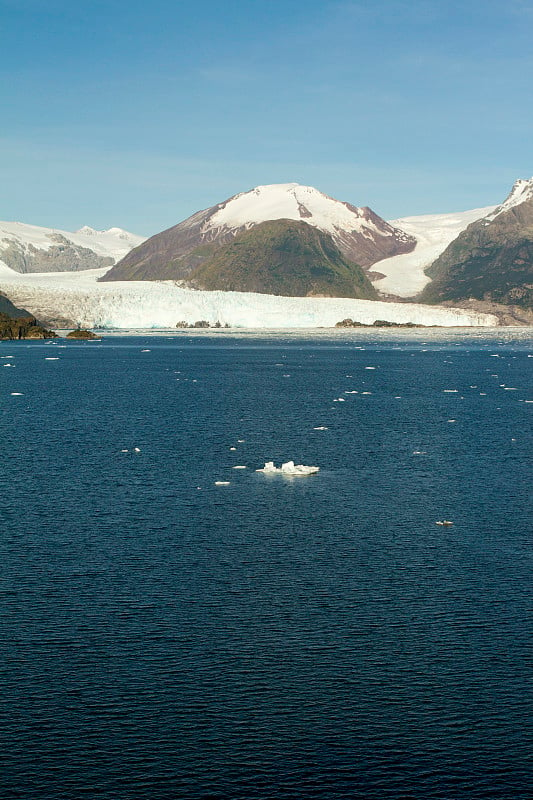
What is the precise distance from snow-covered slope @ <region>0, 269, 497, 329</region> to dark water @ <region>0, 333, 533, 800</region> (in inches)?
5128

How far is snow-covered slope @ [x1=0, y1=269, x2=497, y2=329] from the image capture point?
160125 millimetres

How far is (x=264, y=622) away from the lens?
14.7 metres

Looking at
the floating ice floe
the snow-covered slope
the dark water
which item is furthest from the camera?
the snow-covered slope

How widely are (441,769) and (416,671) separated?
8.28ft

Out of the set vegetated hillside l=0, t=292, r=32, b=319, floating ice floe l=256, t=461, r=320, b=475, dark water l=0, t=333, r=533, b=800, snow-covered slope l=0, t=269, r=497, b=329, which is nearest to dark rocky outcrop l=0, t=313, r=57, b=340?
vegetated hillside l=0, t=292, r=32, b=319

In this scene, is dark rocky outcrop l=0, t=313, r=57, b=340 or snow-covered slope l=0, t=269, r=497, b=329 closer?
dark rocky outcrop l=0, t=313, r=57, b=340

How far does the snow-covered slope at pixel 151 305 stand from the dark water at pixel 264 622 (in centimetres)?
13026

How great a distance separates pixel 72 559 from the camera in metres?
18.0

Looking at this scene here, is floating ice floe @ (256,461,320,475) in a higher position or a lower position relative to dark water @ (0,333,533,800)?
higher

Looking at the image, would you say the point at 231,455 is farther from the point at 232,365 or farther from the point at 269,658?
the point at 232,365

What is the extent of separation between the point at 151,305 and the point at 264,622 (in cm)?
15506

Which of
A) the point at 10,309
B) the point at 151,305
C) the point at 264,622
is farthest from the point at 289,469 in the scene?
the point at 151,305

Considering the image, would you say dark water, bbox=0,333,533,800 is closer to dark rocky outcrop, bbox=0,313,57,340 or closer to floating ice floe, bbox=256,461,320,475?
floating ice floe, bbox=256,461,320,475

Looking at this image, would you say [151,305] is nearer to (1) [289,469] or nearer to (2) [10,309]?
(2) [10,309]
